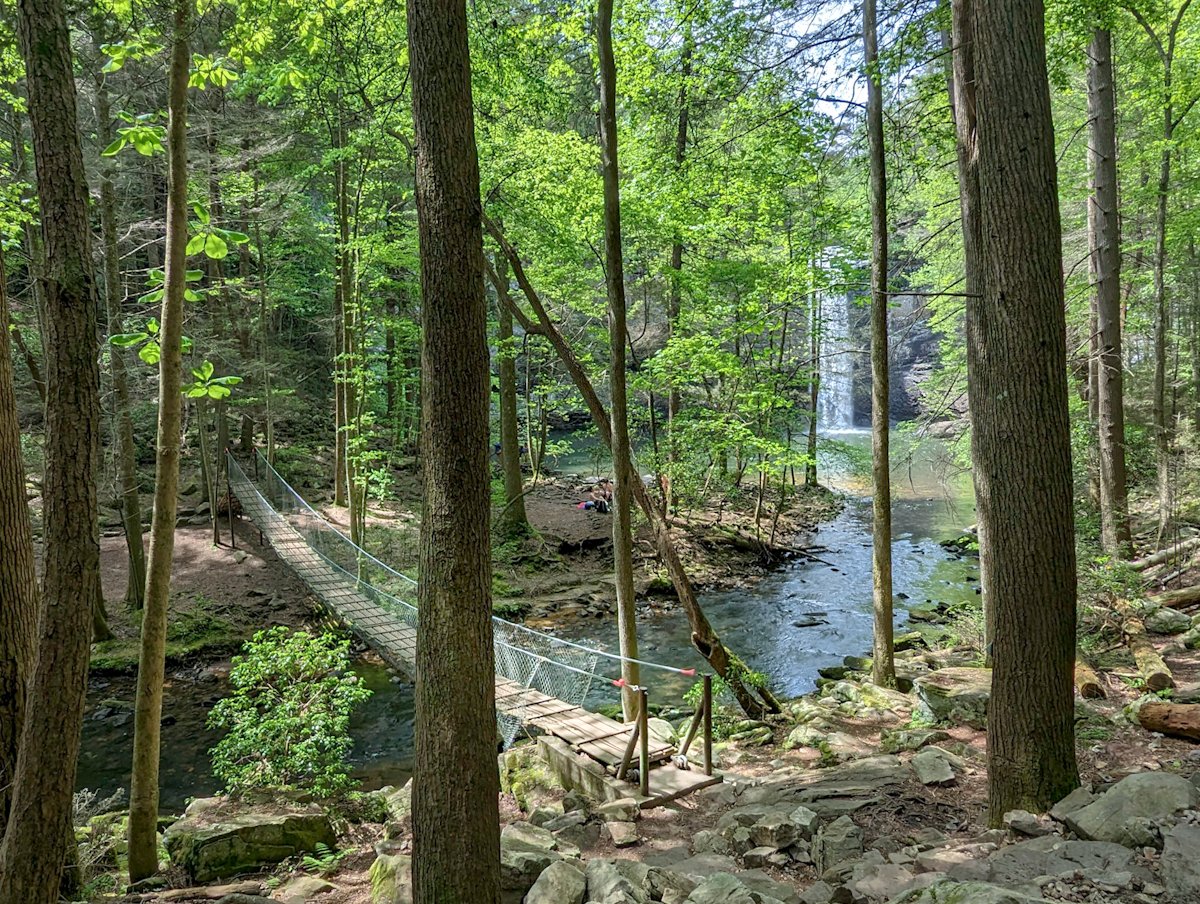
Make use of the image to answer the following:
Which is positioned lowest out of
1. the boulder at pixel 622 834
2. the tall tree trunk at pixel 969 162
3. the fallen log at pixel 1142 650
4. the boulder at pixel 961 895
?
the boulder at pixel 622 834

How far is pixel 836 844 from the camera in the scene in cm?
322

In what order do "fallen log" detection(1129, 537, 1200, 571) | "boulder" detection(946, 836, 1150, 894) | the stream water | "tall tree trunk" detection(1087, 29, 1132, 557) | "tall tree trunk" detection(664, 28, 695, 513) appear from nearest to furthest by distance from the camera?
"boulder" detection(946, 836, 1150, 894) → the stream water → "tall tree trunk" detection(1087, 29, 1132, 557) → "fallen log" detection(1129, 537, 1200, 571) → "tall tree trunk" detection(664, 28, 695, 513)

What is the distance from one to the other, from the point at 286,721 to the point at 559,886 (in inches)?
109

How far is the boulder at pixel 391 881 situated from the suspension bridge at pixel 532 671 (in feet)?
4.17

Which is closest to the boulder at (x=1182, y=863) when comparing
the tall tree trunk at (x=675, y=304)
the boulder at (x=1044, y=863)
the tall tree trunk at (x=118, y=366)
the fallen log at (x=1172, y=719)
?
the boulder at (x=1044, y=863)

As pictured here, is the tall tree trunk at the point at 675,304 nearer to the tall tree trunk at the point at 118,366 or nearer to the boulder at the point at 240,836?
the boulder at the point at 240,836

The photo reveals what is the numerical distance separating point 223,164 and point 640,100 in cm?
739

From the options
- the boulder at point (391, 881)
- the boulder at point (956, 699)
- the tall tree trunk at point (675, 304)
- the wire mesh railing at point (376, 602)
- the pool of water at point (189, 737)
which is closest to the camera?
the boulder at point (391, 881)

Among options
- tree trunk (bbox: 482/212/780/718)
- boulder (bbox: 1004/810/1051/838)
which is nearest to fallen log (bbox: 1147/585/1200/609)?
tree trunk (bbox: 482/212/780/718)

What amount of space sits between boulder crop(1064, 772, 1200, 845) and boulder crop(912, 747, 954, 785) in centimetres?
125

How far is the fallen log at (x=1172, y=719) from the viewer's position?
3885mm

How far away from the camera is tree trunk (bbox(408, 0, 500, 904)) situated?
2.44 metres

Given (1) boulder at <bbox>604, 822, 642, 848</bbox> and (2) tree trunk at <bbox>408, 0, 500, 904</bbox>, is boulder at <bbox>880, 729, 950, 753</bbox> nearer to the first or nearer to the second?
(1) boulder at <bbox>604, 822, 642, 848</bbox>

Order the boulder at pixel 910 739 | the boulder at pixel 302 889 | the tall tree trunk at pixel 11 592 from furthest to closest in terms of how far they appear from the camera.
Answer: the boulder at pixel 910 739 < the boulder at pixel 302 889 < the tall tree trunk at pixel 11 592
